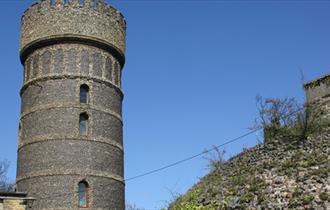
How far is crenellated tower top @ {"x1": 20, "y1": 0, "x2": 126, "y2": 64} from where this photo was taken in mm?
24422

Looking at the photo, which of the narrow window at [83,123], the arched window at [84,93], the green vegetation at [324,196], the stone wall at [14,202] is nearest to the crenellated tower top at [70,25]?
the arched window at [84,93]

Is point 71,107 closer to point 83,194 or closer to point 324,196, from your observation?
point 83,194

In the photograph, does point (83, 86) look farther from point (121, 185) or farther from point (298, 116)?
point (298, 116)

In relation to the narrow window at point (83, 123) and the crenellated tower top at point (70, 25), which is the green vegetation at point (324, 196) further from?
the crenellated tower top at point (70, 25)

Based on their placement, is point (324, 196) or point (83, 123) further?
point (83, 123)

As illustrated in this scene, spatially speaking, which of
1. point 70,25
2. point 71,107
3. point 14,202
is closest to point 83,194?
point 14,202

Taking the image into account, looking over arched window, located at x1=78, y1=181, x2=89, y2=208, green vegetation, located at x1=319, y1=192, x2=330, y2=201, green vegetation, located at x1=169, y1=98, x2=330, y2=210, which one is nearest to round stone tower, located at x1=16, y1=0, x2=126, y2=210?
arched window, located at x1=78, y1=181, x2=89, y2=208

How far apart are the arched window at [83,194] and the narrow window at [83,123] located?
237cm

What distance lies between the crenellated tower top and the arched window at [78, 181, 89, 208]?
6.91 m

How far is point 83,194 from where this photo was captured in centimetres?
2255

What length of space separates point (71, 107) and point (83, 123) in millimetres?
932

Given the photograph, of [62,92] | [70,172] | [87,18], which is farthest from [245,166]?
[87,18]

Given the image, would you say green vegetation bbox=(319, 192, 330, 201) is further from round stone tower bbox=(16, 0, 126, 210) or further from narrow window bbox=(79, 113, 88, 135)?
narrow window bbox=(79, 113, 88, 135)

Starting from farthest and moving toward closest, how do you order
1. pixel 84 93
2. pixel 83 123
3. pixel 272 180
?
1. pixel 84 93
2. pixel 83 123
3. pixel 272 180
